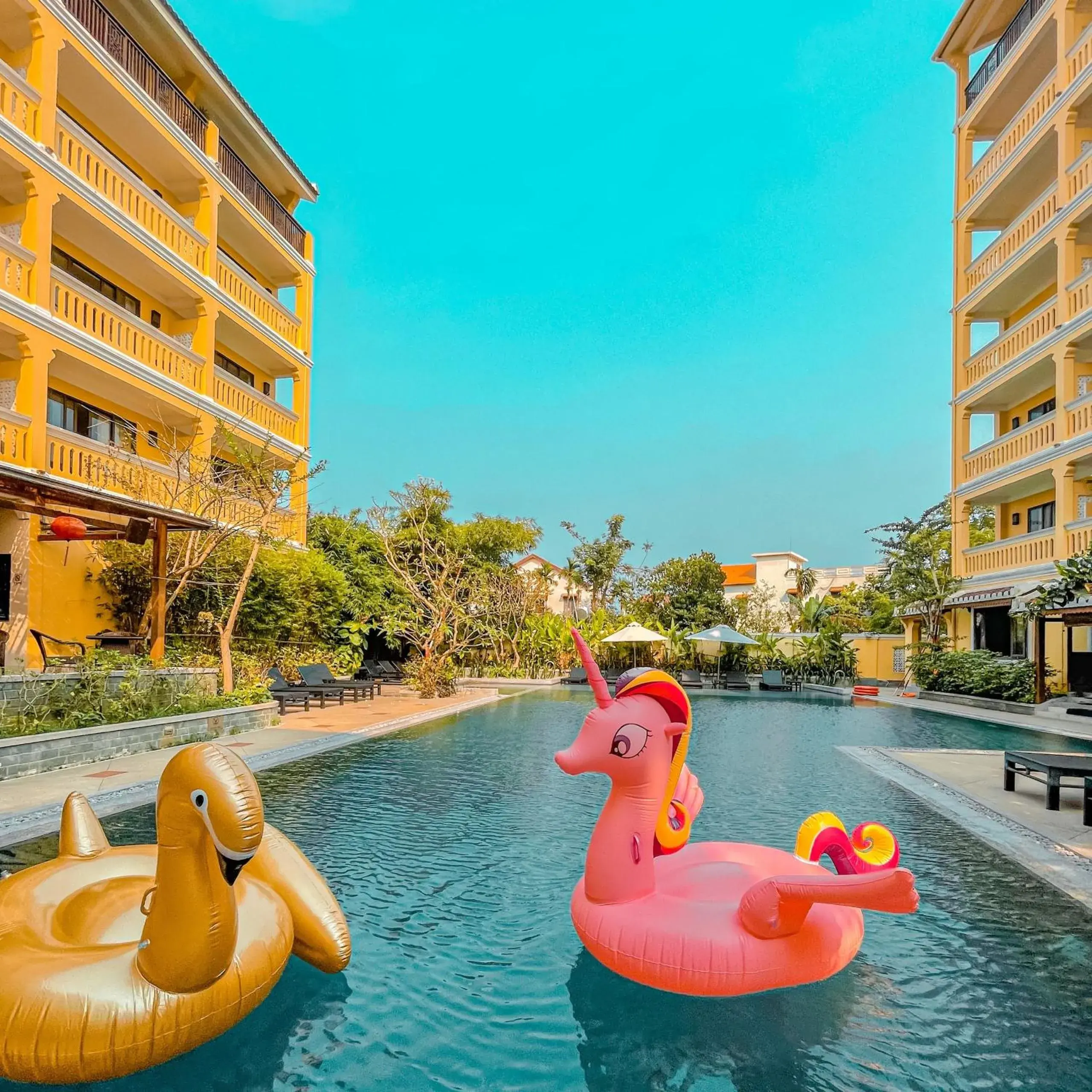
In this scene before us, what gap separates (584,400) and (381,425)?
1662 cm

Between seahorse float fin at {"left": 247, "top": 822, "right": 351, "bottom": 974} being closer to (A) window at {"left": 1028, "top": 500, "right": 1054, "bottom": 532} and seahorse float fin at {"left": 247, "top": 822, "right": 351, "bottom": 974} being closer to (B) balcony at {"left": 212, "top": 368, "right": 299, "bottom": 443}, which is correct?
(B) balcony at {"left": 212, "top": 368, "right": 299, "bottom": 443}

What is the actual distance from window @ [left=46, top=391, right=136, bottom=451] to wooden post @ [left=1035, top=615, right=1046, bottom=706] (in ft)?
70.7

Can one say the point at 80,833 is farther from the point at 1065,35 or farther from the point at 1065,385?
the point at 1065,35

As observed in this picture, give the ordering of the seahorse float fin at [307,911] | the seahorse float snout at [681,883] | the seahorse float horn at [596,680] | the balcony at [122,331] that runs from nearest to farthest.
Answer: the seahorse float snout at [681,883] < the seahorse float fin at [307,911] < the seahorse float horn at [596,680] < the balcony at [122,331]

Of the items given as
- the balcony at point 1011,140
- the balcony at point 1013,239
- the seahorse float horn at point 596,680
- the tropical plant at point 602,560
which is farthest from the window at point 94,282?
the balcony at point 1011,140

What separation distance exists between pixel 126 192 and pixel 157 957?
1854 centimetres

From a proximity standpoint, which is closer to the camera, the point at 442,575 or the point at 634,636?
the point at 442,575

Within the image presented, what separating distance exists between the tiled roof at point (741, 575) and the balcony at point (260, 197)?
171 feet

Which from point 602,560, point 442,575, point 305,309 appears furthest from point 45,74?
point 602,560

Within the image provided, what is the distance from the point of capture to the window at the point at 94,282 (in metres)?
16.3

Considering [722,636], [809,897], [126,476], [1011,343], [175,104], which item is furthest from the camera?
[722,636]

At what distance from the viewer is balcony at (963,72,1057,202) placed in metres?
21.7

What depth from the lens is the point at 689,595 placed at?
3441 centimetres

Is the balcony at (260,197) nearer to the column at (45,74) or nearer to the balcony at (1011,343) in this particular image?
the column at (45,74)
